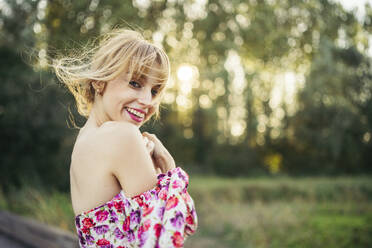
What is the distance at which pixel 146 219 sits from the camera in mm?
1233

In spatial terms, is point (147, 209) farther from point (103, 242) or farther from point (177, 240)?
point (103, 242)

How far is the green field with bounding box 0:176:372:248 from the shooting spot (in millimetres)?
6371

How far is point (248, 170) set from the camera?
17688 mm

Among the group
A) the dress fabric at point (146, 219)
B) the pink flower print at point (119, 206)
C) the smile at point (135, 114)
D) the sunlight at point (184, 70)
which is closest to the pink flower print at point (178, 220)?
the dress fabric at point (146, 219)

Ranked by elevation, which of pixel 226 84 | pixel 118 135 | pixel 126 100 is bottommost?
pixel 118 135

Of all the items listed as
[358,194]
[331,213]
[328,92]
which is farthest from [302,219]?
[328,92]

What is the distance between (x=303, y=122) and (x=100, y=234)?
59.4ft

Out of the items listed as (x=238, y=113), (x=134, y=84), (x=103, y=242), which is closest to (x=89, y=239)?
(x=103, y=242)

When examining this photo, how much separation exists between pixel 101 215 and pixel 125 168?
23cm

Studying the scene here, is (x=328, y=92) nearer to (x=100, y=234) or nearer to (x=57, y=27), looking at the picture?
(x=57, y=27)

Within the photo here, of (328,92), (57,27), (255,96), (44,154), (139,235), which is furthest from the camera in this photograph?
(255,96)

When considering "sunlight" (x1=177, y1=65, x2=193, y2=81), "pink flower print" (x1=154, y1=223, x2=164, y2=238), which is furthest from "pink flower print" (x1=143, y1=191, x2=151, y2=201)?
"sunlight" (x1=177, y1=65, x2=193, y2=81)

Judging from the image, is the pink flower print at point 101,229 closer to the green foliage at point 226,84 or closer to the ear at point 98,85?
the ear at point 98,85

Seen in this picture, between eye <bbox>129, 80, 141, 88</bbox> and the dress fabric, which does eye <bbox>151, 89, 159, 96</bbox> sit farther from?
the dress fabric
